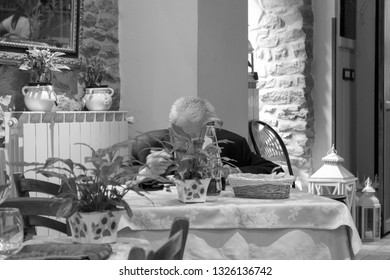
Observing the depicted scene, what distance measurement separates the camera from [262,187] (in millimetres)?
3246

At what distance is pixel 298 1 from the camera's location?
718 cm

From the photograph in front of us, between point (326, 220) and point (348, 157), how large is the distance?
4.52m

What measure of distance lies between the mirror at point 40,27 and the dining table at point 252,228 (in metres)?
2.28

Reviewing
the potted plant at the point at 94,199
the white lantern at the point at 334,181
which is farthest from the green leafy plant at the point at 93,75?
the potted plant at the point at 94,199

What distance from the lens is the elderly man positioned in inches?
131

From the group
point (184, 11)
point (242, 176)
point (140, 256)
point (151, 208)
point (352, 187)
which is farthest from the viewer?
point (352, 187)

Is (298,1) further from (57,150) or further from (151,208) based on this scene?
(151,208)

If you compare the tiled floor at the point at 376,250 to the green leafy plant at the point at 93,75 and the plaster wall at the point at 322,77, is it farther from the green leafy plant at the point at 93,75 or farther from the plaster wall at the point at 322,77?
the green leafy plant at the point at 93,75

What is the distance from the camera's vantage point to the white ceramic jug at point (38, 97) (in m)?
4.96

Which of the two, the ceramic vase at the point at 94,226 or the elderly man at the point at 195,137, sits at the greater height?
the elderly man at the point at 195,137

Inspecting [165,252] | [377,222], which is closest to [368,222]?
[377,222]

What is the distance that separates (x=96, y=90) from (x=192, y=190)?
2436 mm

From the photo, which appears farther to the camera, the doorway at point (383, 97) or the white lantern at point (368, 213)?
the doorway at point (383, 97)
